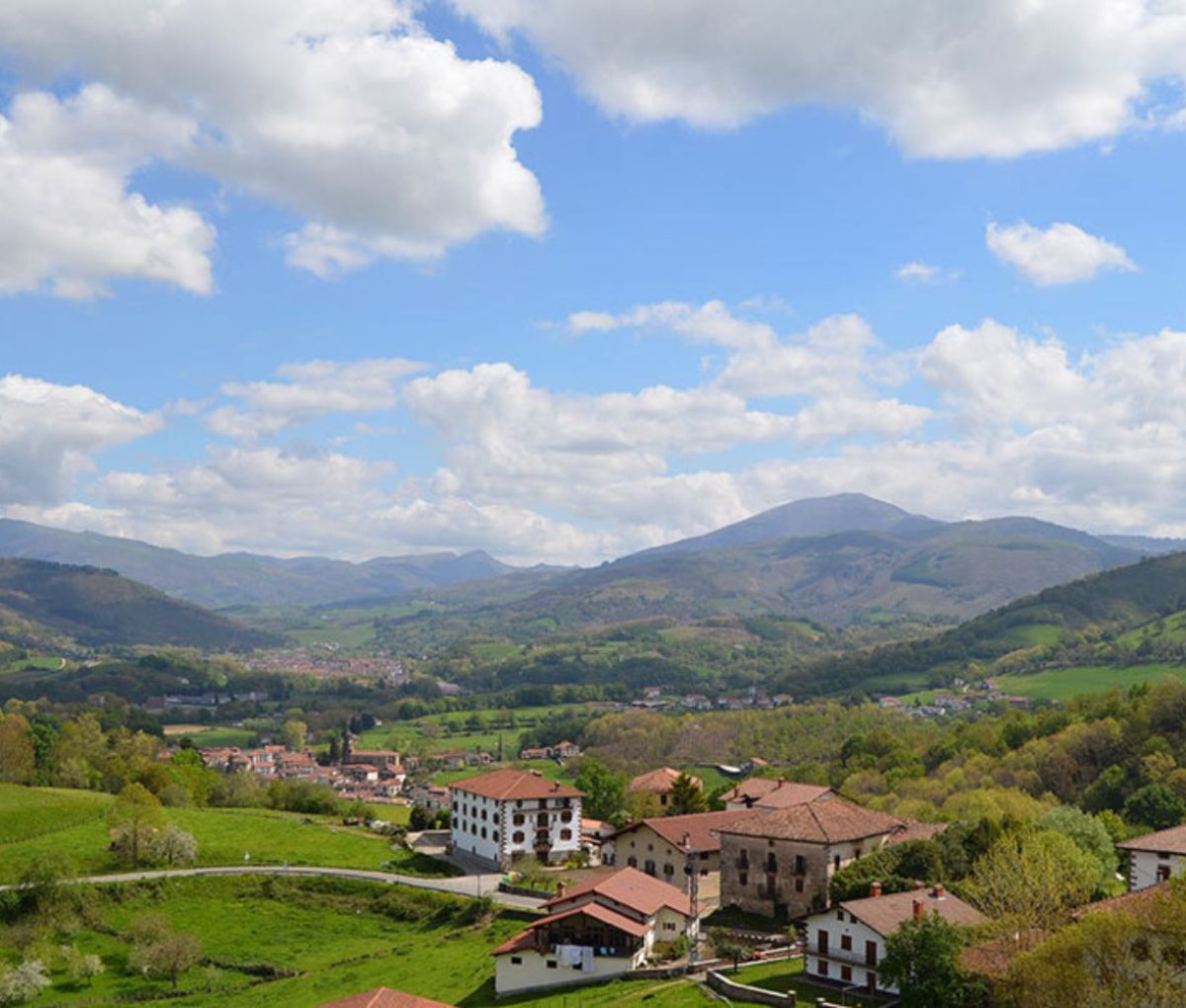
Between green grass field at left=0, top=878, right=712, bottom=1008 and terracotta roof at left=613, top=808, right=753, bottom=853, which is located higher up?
terracotta roof at left=613, top=808, right=753, bottom=853

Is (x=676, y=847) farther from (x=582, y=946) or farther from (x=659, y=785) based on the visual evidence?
(x=659, y=785)

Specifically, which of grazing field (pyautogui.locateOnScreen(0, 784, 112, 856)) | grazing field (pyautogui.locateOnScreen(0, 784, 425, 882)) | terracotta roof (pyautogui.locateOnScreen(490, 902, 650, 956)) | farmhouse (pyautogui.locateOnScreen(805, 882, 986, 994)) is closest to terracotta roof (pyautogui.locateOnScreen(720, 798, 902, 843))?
terracotta roof (pyautogui.locateOnScreen(490, 902, 650, 956))

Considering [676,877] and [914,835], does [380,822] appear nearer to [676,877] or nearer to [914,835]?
[676,877]

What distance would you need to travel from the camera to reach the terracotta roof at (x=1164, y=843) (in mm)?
59000

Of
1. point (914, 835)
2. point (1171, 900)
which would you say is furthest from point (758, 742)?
point (1171, 900)

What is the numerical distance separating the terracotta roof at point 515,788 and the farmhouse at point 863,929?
128 ft

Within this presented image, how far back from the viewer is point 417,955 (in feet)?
213

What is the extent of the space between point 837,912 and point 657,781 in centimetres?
5355

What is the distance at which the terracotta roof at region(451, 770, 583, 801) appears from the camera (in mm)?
88625

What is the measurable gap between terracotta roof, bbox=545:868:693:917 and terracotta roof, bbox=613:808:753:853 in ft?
34.0

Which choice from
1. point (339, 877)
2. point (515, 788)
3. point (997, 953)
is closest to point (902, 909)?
point (997, 953)

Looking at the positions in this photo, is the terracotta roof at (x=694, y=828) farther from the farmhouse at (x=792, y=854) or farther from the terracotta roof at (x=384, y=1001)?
the terracotta roof at (x=384, y=1001)

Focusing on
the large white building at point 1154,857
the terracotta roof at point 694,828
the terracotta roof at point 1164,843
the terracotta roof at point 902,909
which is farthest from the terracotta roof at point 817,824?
the terracotta roof at point 1164,843

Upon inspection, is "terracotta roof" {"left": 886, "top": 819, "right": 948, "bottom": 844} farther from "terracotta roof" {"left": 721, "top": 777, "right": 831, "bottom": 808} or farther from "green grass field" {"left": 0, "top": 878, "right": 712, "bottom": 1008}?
"green grass field" {"left": 0, "top": 878, "right": 712, "bottom": 1008}
